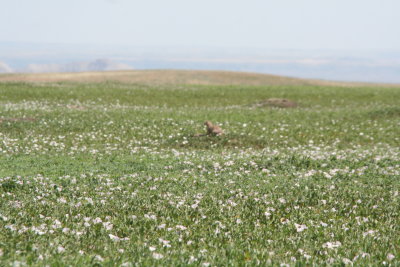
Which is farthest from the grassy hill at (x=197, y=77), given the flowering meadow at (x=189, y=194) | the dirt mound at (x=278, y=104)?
the flowering meadow at (x=189, y=194)

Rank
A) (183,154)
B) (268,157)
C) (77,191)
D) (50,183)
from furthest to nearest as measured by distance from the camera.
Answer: (183,154) → (268,157) → (50,183) → (77,191)

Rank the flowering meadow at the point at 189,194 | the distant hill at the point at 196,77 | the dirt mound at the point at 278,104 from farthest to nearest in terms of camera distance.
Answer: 1. the distant hill at the point at 196,77
2. the dirt mound at the point at 278,104
3. the flowering meadow at the point at 189,194

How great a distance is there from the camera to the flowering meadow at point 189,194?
8.17 m

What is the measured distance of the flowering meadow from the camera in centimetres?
817

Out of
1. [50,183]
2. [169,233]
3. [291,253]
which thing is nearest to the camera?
[291,253]

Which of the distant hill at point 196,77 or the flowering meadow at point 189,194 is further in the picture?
the distant hill at point 196,77

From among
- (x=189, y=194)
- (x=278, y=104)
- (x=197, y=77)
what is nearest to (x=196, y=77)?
(x=197, y=77)

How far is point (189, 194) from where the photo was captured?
43.3ft

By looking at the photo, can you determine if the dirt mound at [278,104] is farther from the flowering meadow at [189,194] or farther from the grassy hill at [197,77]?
the grassy hill at [197,77]

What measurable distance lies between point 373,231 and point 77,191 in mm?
7926

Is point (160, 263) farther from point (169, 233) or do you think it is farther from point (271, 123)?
point (271, 123)

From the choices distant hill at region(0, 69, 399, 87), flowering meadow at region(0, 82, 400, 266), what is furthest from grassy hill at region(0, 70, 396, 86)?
flowering meadow at region(0, 82, 400, 266)

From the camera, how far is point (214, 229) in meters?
9.98

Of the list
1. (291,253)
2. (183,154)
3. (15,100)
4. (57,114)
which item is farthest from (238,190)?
(15,100)
